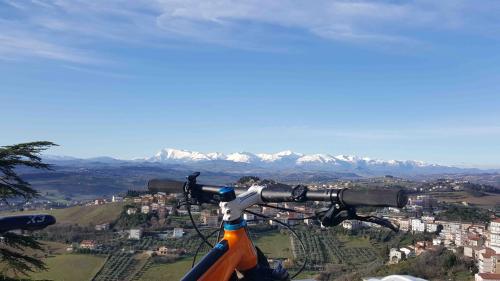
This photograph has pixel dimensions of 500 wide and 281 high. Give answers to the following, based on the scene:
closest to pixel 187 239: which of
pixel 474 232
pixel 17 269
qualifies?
pixel 474 232

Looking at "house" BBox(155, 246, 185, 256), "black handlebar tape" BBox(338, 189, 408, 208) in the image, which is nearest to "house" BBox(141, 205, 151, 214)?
"house" BBox(155, 246, 185, 256)

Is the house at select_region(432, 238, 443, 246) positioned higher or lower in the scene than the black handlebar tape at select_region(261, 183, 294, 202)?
lower

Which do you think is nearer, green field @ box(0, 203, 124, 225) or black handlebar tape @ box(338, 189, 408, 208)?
black handlebar tape @ box(338, 189, 408, 208)

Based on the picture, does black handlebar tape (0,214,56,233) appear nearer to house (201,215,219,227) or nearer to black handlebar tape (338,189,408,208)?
house (201,215,219,227)

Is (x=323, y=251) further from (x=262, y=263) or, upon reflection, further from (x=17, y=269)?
(x=262, y=263)

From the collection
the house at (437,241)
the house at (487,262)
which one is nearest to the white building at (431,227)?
the house at (437,241)

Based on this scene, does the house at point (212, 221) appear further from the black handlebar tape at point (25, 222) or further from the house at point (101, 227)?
the house at point (101, 227)

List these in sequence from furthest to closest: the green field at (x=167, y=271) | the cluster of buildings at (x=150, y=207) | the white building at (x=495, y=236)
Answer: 1. the cluster of buildings at (x=150, y=207)
2. the white building at (x=495, y=236)
3. the green field at (x=167, y=271)
